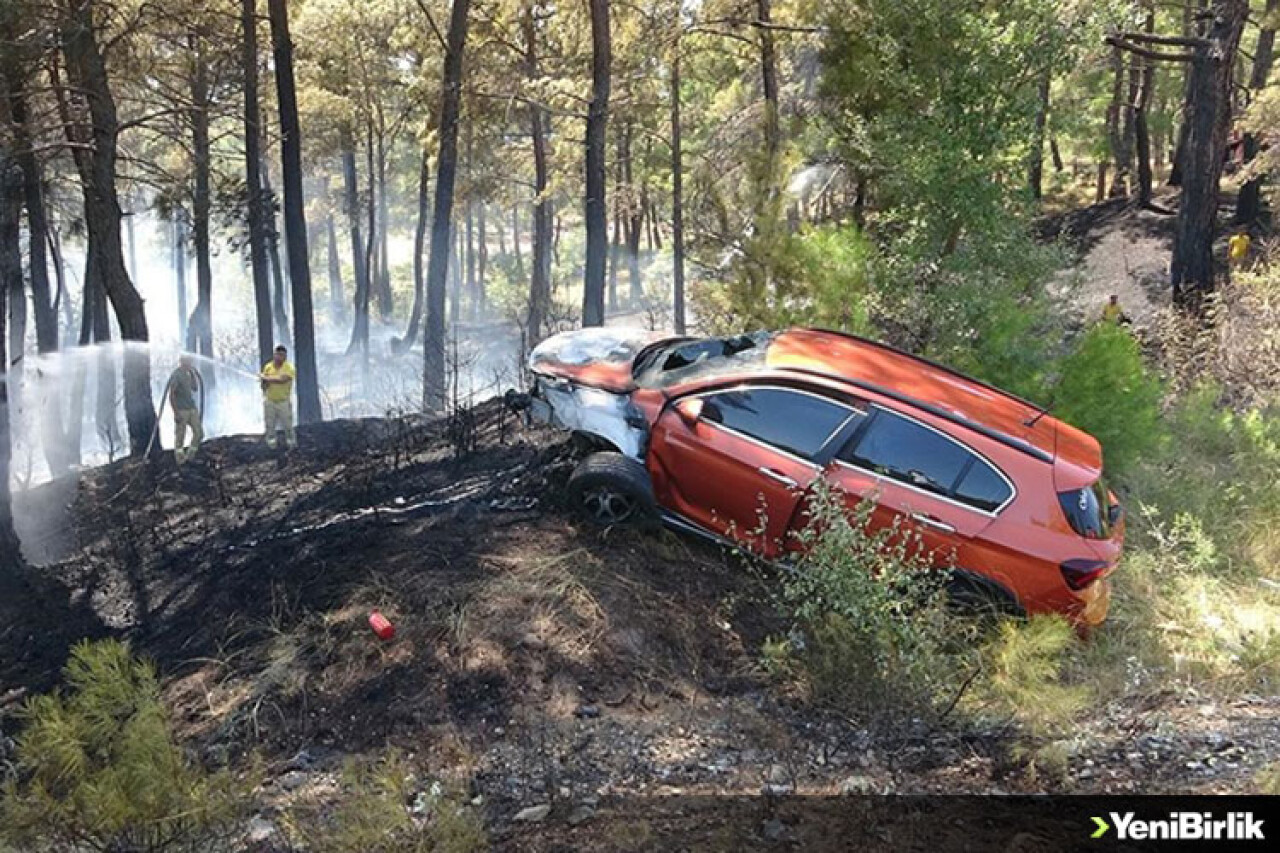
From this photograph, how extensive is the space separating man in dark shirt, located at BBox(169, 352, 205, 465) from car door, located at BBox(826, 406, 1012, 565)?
9816 mm

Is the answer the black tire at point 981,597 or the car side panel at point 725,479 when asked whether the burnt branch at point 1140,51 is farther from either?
the black tire at point 981,597

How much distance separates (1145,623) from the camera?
5.55 m

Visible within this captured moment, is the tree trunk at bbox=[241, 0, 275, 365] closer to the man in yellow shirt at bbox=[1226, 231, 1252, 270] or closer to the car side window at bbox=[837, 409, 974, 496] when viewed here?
the car side window at bbox=[837, 409, 974, 496]

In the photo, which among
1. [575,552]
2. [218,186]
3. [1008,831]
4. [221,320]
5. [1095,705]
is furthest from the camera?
[221,320]

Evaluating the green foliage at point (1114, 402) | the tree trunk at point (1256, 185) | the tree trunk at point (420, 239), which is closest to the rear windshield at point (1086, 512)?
the green foliage at point (1114, 402)

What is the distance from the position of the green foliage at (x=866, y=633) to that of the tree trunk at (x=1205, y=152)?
33.7ft

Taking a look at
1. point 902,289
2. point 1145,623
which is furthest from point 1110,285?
point 1145,623

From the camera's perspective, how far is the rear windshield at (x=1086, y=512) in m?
5.05

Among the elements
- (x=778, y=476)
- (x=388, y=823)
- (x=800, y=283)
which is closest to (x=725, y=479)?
(x=778, y=476)

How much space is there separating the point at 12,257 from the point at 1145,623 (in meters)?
12.2

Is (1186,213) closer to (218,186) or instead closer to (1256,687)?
(1256,687)

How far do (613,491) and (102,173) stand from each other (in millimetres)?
8995

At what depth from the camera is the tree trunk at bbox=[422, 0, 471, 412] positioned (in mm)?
14242

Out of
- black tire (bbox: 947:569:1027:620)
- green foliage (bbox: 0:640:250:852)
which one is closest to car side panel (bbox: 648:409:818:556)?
black tire (bbox: 947:569:1027:620)
